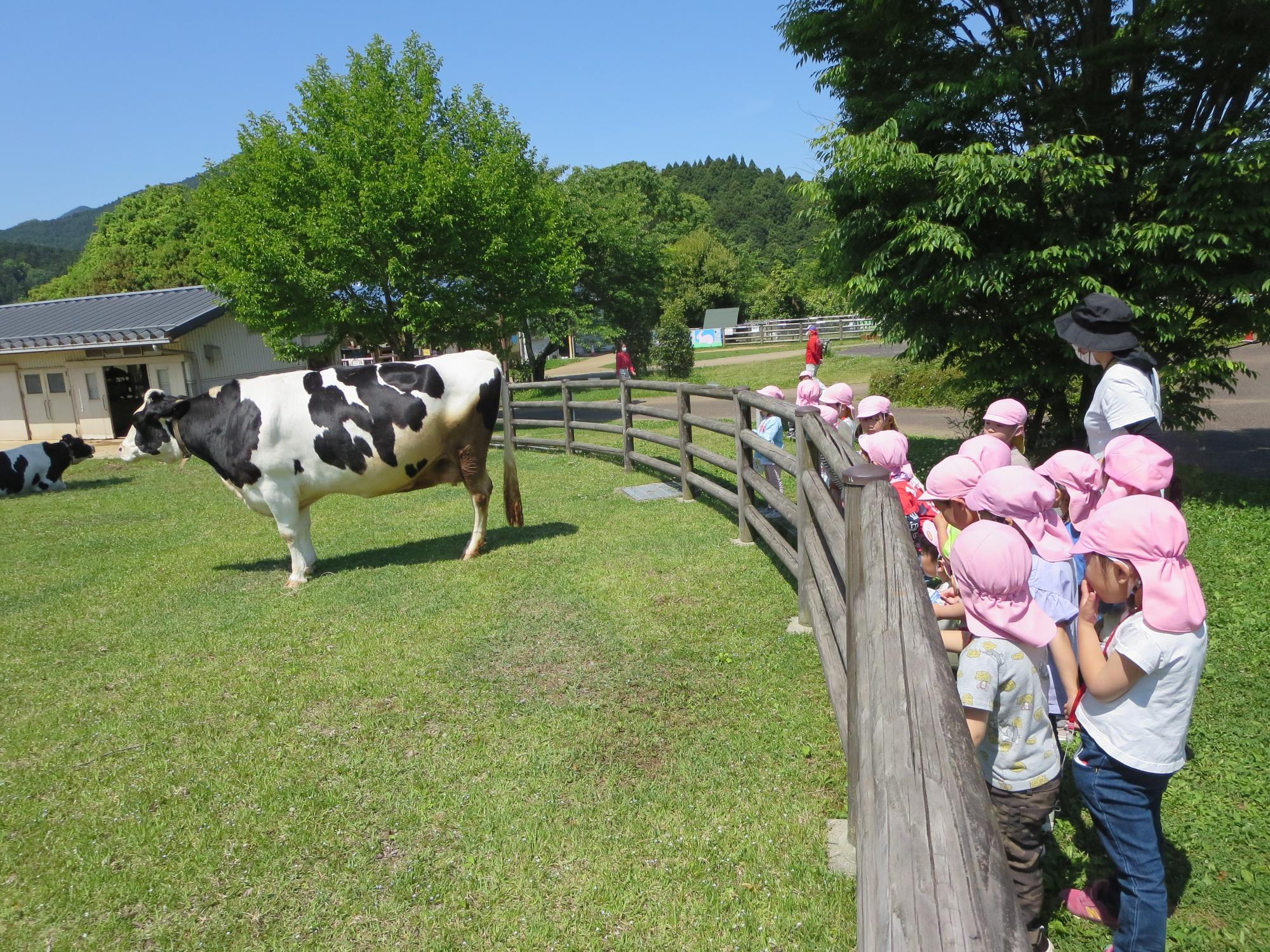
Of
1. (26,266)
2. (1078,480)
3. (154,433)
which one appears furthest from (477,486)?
(26,266)

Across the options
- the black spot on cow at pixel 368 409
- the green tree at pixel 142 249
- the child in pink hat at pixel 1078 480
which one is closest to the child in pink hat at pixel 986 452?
the child in pink hat at pixel 1078 480

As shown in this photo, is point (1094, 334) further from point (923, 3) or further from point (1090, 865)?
point (923, 3)

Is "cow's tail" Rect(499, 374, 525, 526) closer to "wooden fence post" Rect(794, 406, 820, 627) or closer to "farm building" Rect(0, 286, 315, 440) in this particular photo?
"wooden fence post" Rect(794, 406, 820, 627)

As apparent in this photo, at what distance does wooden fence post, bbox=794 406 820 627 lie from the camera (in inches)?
197

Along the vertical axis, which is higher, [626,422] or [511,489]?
[626,422]

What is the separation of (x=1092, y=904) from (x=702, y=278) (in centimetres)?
6221

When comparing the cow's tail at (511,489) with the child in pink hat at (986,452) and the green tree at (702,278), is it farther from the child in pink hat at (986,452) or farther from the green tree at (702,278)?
the green tree at (702,278)

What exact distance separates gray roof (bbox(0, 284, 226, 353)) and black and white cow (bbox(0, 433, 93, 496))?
7054 mm

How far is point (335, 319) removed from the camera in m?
19.7

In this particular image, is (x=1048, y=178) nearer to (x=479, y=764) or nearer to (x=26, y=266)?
(x=479, y=764)

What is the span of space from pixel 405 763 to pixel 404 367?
4.68 metres

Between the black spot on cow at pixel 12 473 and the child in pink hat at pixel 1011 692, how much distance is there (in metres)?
16.5

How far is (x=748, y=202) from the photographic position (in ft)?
395

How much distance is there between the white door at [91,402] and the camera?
23.0 metres
